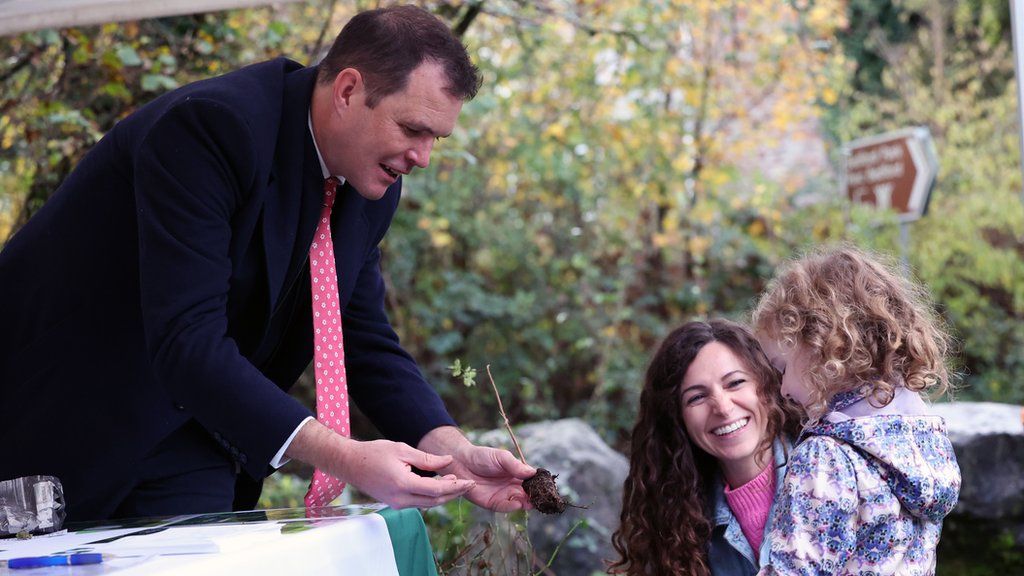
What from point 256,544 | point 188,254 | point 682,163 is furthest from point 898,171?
point 256,544

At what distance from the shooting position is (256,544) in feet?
4.58

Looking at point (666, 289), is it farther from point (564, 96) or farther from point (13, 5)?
point (13, 5)

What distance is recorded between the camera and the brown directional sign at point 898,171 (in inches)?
225

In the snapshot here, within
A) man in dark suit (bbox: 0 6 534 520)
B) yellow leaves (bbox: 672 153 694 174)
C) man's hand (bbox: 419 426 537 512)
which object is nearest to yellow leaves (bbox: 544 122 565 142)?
yellow leaves (bbox: 672 153 694 174)

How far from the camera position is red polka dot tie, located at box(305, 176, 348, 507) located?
6.70ft

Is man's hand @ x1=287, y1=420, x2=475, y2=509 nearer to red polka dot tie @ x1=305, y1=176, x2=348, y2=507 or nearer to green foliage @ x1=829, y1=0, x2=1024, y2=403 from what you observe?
red polka dot tie @ x1=305, y1=176, x2=348, y2=507

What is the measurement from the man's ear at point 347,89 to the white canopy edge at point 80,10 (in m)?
1.04

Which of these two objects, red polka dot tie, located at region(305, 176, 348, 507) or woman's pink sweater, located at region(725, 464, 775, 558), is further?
woman's pink sweater, located at region(725, 464, 775, 558)

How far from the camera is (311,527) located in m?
1.54

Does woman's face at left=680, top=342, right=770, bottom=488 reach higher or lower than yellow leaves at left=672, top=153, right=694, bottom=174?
lower

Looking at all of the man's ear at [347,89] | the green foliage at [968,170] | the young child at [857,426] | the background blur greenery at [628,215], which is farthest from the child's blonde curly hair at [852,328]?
the green foliage at [968,170]

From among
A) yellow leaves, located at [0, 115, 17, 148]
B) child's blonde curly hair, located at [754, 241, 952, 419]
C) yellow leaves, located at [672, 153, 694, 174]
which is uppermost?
yellow leaves, located at [0, 115, 17, 148]

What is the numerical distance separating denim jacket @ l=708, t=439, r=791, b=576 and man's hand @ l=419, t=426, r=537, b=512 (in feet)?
1.81

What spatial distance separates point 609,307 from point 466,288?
923 millimetres
